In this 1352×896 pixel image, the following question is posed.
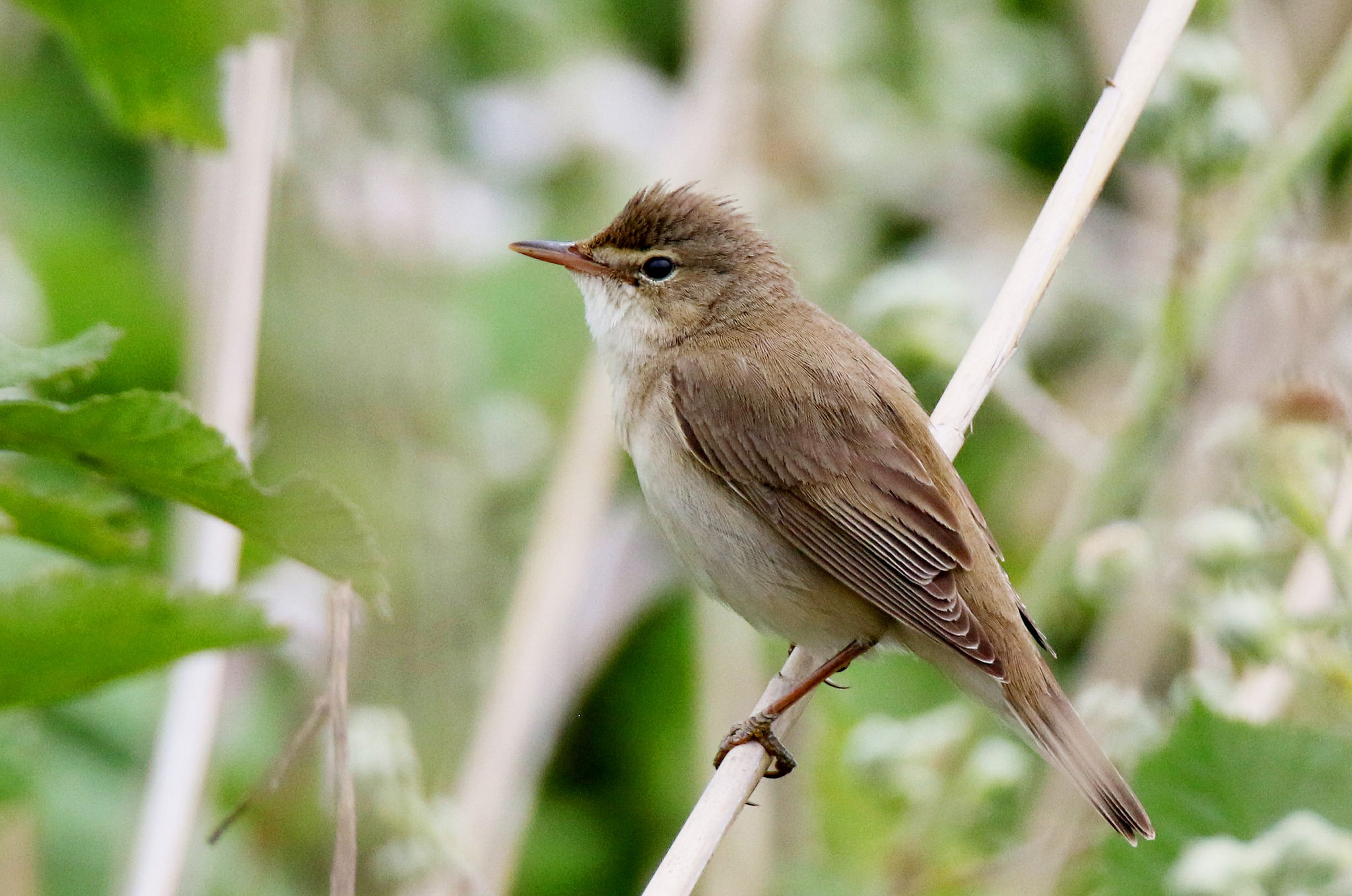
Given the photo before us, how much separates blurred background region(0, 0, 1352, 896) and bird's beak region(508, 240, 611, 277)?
514mm

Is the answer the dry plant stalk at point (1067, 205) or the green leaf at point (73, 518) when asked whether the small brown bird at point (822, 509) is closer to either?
the dry plant stalk at point (1067, 205)

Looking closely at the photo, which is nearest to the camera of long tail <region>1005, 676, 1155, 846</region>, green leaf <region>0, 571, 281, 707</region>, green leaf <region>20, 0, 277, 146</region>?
green leaf <region>0, 571, 281, 707</region>

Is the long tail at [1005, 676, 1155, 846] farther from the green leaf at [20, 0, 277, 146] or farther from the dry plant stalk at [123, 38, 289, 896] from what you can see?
the green leaf at [20, 0, 277, 146]

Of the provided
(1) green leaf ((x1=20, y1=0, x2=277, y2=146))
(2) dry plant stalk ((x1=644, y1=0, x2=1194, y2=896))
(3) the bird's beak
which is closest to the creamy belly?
(2) dry plant stalk ((x1=644, y1=0, x2=1194, y2=896))

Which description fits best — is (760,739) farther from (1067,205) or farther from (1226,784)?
(1067,205)

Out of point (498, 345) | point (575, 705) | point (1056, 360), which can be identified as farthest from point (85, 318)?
point (1056, 360)

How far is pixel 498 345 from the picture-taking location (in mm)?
4184

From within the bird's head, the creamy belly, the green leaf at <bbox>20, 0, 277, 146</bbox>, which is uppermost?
the green leaf at <bbox>20, 0, 277, 146</bbox>

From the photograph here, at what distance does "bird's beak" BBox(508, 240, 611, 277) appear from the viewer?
299 centimetres

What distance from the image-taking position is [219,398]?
8.71 feet

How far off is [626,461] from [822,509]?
1.38 m

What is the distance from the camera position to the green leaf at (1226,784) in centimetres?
192

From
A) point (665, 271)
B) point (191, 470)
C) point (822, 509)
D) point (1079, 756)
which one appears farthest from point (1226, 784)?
point (665, 271)

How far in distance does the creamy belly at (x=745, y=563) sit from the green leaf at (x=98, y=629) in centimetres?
158
